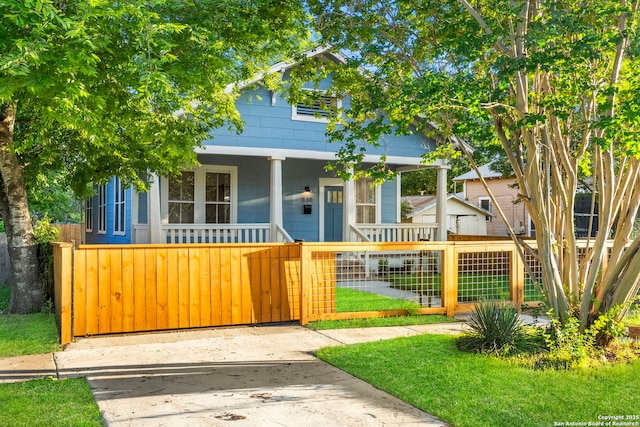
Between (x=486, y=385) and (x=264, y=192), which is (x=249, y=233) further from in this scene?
(x=486, y=385)

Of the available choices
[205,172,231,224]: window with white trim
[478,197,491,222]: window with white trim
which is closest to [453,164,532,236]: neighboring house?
[478,197,491,222]: window with white trim

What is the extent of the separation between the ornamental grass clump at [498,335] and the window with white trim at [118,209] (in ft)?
32.6

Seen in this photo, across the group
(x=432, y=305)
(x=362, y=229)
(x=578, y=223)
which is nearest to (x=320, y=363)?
(x=432, y=305)

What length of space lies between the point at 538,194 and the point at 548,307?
1332 millimetres

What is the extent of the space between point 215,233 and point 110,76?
7.31 m

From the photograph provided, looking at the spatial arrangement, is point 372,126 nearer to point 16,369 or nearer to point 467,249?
point 467,249

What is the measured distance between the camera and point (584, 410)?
14.2 ft

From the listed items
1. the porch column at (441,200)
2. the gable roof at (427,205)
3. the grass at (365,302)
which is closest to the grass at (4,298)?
the grass at (365,302)

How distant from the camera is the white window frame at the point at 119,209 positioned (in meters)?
13.5

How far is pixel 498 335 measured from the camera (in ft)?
20.2

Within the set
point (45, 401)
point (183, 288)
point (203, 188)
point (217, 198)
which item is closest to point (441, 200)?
point (217, 198)

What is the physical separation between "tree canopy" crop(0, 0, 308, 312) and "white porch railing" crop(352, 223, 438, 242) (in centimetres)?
474

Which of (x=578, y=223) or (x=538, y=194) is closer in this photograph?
(x=538, y=194)

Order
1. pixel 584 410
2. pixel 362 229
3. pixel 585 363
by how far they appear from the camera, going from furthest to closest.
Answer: pixel 362 229 < pixel 585 363 < pixel 584 410
